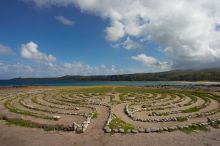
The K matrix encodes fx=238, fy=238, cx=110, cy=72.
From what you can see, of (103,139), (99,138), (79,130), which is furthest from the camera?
(79,130)

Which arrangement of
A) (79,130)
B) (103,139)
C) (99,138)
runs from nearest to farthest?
1. (103,139)
2. (99,138)
3. (79,130)

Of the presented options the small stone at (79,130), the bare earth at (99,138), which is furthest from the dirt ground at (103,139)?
the small stone at (79,130)

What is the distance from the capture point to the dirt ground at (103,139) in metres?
13.0

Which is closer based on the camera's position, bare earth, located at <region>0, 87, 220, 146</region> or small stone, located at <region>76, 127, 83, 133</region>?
bare earth, located at <region>0, 87, 220, 146</region>

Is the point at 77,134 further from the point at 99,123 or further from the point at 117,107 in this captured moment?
the point at 117,107

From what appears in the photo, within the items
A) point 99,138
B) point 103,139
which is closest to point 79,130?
point 99,138

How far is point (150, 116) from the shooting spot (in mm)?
20109

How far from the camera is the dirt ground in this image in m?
13.0

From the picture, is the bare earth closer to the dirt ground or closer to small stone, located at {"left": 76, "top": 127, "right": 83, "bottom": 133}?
the dirt ground

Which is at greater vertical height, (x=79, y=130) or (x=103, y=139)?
(x=79, y=130)

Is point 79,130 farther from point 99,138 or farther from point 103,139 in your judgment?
point 103,139

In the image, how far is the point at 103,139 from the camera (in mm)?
13586

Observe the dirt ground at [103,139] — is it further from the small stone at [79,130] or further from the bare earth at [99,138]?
the small stone at [79,130]

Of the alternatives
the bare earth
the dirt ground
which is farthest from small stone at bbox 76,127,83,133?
the dirt ground
